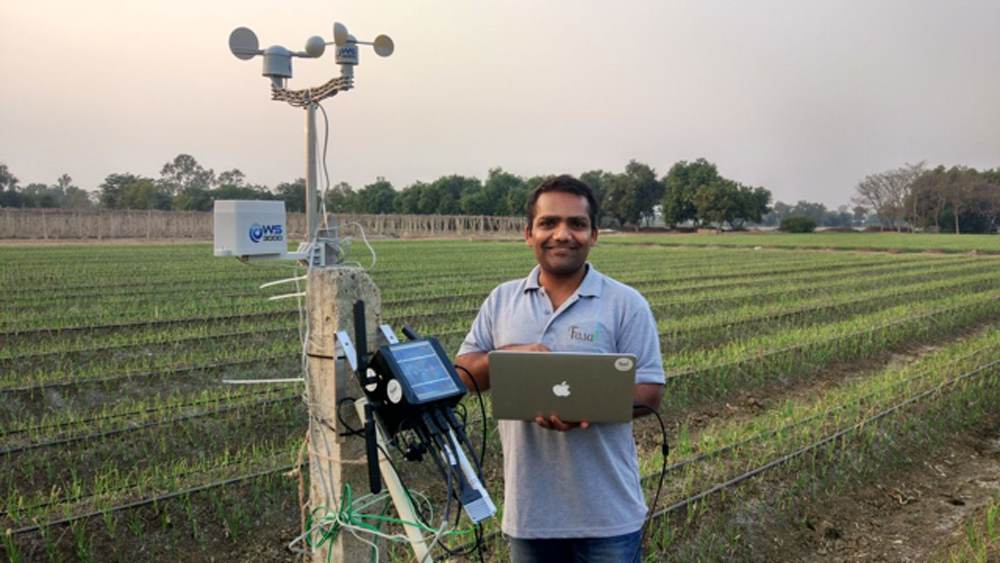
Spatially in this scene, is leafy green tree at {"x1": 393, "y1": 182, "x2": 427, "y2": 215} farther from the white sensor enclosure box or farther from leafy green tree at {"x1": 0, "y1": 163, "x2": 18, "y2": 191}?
the white sensor enclosure box

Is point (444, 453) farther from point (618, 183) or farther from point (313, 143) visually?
point (618, 183)

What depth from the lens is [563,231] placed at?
216 cm

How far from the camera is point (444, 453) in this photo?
1824mm

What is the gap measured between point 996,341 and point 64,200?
12782 centimetres

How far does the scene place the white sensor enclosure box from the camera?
9.62ft

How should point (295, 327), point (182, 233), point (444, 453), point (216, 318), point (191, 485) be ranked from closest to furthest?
point (444, 453) → point (191, 485) → point (295, 327) → point (216, 318) → point (182, 233)

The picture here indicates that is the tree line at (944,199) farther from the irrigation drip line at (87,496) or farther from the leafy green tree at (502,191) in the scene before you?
the irrigation drip line at (87,496)

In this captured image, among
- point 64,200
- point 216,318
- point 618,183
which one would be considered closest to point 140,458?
point 216,318

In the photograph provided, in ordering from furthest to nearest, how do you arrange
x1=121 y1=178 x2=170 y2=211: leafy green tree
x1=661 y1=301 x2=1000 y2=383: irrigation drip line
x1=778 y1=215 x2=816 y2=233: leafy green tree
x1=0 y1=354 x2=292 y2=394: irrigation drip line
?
x1=121 y1=178 x2=170 y2=211: leafy green tree
x1=778 y1=215 x2=816 y2=233: leafy green tree
x1=661 y1=301 x2=1000 y2=383: irrigation drip line
x1=0 y1=354 x2=292 y2=394: irrigation drip line

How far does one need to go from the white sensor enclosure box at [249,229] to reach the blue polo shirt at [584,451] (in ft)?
4.38

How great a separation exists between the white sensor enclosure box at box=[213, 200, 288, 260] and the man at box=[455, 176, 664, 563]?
4.18 ft

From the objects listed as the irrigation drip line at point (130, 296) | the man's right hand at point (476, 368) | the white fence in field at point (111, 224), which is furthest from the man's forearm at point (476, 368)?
the white fence in field at point (111, 224)

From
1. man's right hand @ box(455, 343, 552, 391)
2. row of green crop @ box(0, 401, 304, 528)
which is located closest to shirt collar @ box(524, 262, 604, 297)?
man's right hand @ box(455, 343, 552, 391)

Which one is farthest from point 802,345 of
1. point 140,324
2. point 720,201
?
point 720,201
